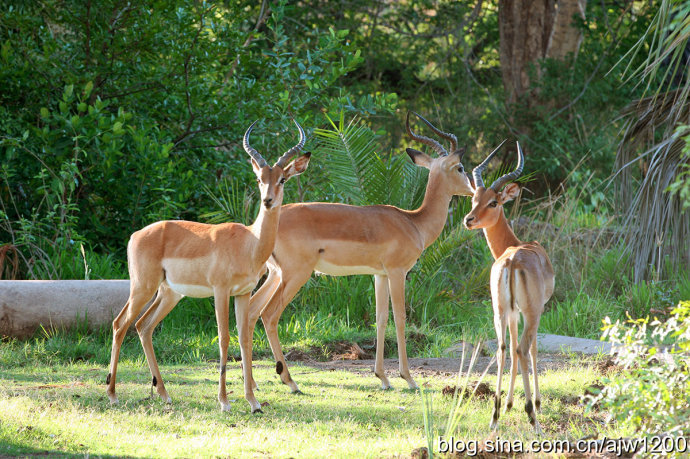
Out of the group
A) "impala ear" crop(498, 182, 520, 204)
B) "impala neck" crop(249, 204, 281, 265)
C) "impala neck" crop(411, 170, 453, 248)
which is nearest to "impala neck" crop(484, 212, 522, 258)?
"impala ear" crop(498, 182, 520, 204)

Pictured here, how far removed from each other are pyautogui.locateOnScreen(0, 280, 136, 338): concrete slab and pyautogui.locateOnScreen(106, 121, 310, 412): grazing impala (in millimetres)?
2381

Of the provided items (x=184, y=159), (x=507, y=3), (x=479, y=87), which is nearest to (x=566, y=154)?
(x=507, y=3)

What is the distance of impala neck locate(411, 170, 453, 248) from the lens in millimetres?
7164

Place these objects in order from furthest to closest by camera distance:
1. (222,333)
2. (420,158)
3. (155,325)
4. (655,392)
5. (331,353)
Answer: (331,353) → (420,158) → (155,325) → (222,333) → (655,392)

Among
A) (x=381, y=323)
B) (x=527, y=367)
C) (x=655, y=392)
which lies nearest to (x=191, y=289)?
(x=381, y=323)

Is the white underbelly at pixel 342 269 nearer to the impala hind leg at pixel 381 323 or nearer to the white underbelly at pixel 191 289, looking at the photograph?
the impala hind leg at pixel 381 323

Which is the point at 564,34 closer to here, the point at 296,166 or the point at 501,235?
the point at 501,235

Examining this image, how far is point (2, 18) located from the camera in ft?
34.4

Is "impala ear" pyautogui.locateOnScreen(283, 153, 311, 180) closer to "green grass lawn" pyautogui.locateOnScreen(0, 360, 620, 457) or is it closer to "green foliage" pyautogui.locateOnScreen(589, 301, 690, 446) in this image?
"green grass lawn" pyautogui.locateOnScreen(0, 360, 620, 457)

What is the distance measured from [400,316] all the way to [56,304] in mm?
3460

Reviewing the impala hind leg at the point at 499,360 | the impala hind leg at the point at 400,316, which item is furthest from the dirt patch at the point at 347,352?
the impala hind leg at the point at 499,360

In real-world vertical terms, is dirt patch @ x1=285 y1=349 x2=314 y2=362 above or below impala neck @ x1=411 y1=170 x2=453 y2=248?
below

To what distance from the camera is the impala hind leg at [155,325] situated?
569 centimetres

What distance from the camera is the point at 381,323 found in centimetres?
679
